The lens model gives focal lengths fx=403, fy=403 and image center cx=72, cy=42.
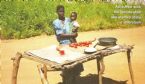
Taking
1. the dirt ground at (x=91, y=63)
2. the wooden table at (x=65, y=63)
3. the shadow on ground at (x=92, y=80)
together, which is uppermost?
the wooden table at (x=65, y=63)

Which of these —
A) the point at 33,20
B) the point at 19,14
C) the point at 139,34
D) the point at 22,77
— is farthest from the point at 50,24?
the point at 22,77

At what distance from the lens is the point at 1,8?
454 cm

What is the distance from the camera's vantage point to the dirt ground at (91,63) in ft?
13.6

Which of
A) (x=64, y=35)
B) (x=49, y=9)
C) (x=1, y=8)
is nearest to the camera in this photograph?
(x=64, y=35)

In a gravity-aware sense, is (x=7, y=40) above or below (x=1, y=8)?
below

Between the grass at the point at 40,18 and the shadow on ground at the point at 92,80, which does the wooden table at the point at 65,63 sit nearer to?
the shadow on ground at the point at 92,80

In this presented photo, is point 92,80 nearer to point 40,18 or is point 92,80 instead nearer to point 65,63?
point 65,63

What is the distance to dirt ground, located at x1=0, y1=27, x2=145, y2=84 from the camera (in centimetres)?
414

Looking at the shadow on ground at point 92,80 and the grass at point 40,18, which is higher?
the grass at point 40,18

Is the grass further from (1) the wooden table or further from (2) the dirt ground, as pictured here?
(1) the wooden table

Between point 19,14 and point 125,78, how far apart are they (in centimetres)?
176

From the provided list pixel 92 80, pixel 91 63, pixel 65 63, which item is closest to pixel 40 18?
pixel 91 63

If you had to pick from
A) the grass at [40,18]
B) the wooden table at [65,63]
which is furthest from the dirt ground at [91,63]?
the wooden table at [65,63]

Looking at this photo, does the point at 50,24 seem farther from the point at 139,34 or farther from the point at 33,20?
the point at 139,34
